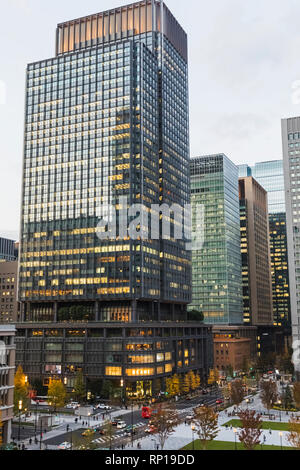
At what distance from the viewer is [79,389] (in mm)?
136000

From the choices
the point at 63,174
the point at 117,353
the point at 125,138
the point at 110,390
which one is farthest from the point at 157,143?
the point at 110,390

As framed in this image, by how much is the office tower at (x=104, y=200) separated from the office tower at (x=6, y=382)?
61.5 m

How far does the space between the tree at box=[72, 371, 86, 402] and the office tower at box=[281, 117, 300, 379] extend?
85.8m

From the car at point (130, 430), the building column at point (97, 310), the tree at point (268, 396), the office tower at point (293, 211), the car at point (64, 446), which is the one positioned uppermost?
the office tower at point (293, 211)

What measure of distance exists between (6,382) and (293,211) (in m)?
141

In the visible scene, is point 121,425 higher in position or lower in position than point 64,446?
lower

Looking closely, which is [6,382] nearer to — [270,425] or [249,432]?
[249,432]

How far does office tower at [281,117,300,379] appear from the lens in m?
185

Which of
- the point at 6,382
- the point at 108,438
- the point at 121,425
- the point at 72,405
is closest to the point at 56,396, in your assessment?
the point at 72,405

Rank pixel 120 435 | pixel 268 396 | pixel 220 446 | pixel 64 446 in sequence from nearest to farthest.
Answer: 1. pixel 64 446
2. pixel 220 446
3. pixel 120 435
4. pixel 268 396

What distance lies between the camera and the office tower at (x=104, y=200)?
154375 mm

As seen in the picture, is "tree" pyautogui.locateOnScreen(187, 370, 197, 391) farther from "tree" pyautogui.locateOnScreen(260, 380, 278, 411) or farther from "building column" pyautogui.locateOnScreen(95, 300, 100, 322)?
"building column" pyautogui.locateOnScreen(95, 300, 100, 322)

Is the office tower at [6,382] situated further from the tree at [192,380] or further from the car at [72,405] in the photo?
Answer: the tree at [192,380]

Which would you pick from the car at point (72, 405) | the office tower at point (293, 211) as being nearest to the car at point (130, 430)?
the car at point (72, 405)
